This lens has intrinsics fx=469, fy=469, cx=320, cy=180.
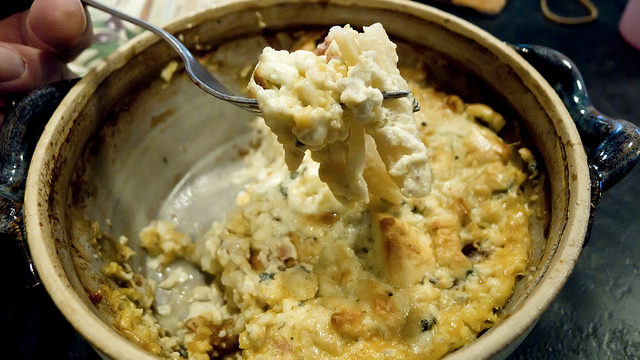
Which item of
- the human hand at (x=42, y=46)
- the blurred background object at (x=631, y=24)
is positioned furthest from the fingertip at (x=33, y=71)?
the blurred background object at (x=631, y=24)

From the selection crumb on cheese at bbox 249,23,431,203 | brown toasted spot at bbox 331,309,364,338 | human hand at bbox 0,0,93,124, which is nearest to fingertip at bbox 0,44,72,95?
human hand at bbox 0,0,93,124

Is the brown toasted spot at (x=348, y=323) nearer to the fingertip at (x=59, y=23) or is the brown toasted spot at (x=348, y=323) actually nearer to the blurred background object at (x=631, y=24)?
the fingertip at (x=59, y=23)

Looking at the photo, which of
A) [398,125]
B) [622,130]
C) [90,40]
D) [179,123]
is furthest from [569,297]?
[90,40]

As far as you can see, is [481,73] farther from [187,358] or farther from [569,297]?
[187,358]

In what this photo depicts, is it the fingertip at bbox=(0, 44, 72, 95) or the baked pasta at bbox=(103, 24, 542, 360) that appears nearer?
the baked pasta at bbox=(103, 24, 542, 360)

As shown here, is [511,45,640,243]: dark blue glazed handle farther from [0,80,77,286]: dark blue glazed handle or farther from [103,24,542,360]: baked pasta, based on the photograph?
[0,80,77,286]: dark blue glazed handle

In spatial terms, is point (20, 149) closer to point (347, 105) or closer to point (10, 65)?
point (10, 65)
